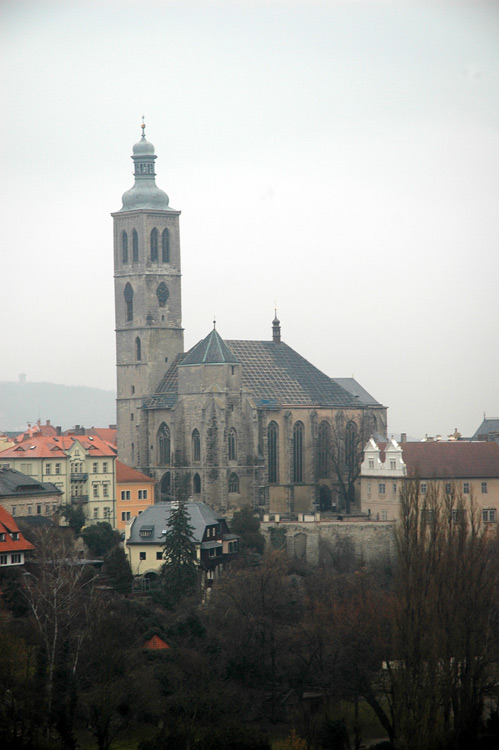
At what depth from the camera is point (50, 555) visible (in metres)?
86.8

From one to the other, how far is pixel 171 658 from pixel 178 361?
133ft

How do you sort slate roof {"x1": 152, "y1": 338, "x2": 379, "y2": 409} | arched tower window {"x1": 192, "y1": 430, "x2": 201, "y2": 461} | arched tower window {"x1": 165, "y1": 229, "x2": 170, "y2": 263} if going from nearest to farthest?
1. arched tower window {"x1": 192, "y1": 430, "x2": 201, "y2": 461}
2. slate roof {"x1": 152, "y1": 338, "x2": 379, "y2": 409}
3. arched tower window {"x1": 165, "y1": 229, "x2": 170, "y2": 263}

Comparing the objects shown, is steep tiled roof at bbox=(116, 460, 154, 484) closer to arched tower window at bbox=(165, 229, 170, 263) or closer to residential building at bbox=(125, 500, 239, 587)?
residential building at bbox=(125, 500, 239, 587)

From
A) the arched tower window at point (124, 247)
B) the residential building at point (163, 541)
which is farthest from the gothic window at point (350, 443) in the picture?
the arched tower window at point (124, 247)

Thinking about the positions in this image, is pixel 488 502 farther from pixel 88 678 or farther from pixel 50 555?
pixel 88 678

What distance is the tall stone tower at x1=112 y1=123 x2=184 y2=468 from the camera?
373 feet

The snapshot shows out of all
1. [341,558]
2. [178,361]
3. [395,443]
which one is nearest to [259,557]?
[341,558]

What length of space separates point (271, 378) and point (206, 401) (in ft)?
25.6

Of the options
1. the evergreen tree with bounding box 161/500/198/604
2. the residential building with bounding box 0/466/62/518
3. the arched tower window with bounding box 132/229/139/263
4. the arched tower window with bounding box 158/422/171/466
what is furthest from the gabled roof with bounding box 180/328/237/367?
the evergreen tree with bounding box 161/500/198/604

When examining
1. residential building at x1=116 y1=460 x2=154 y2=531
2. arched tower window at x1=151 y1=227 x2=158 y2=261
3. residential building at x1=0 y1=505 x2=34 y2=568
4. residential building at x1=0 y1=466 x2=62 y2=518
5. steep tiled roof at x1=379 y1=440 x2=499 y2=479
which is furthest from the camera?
arched tower window at x1=151 y1=227 x2=158 y2=261

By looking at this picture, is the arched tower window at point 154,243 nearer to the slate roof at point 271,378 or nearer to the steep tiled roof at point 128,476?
the slate roof at point 271,378

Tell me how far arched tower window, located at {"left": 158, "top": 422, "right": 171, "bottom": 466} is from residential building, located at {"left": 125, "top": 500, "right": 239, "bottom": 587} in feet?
38.0

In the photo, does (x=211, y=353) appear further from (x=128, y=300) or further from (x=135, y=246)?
(x=135, y=246)

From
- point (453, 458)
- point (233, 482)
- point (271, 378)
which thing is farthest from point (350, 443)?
point (233, 482)
